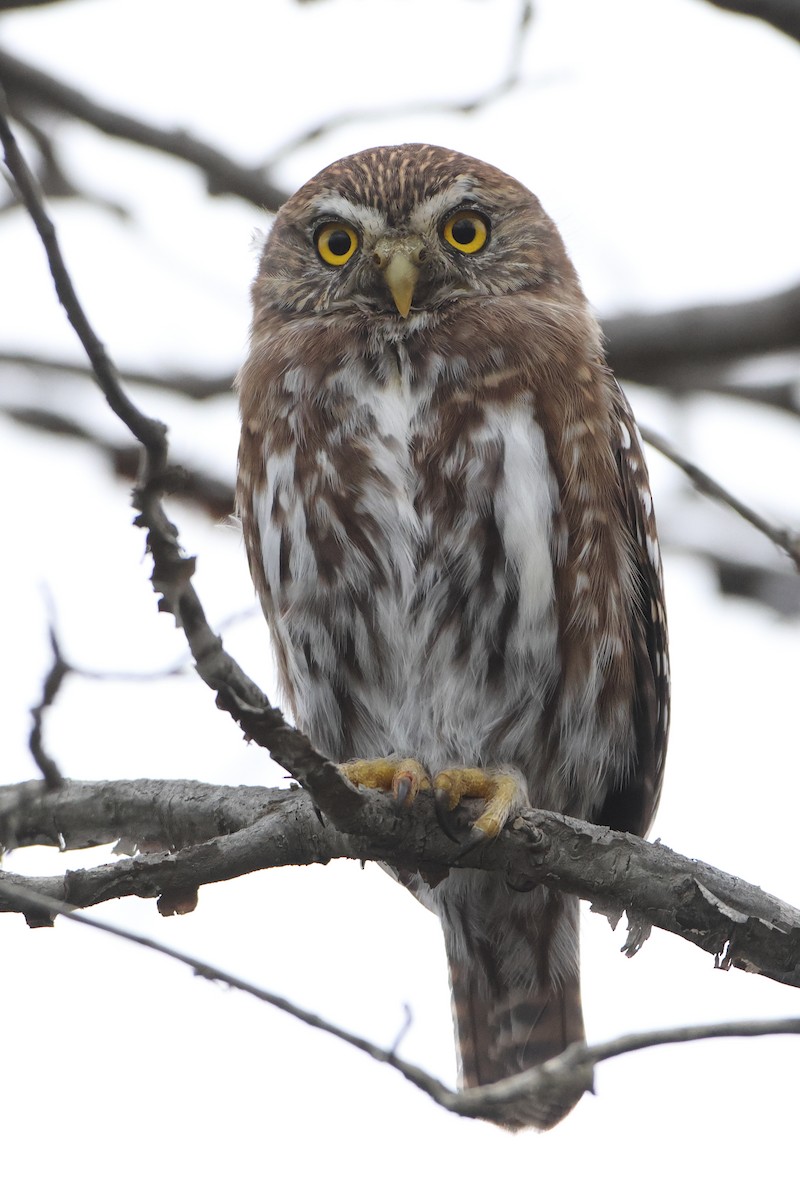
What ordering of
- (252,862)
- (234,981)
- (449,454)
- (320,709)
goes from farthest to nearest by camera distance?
(320,709) → (449,454) → (252,862) → (234,981)

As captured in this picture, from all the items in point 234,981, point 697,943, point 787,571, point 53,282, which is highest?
point 787,571

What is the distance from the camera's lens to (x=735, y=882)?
11.8 ft

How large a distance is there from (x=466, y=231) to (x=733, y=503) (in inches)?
70.5

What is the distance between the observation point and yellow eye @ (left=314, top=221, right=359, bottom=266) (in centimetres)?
513

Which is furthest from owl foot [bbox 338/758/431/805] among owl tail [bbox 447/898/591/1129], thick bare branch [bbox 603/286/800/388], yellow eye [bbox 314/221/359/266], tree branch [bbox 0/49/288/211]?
tree branch [bbox 0/49/288/211]

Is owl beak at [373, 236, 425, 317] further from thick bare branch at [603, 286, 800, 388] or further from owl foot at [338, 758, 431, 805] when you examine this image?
owl foot at [338, 758, 431, 805]

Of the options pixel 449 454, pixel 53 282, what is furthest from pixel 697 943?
pixel 53 282

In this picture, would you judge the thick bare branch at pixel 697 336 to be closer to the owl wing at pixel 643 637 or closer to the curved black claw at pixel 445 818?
the owl wing at pixel 643 637

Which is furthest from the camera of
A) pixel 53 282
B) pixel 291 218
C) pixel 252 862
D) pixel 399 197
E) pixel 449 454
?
pixel 291 218

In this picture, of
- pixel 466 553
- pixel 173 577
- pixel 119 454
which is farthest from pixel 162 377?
pixel 173 577

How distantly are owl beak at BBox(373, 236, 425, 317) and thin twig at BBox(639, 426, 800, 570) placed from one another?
44.9 inches

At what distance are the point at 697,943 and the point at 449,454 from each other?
5.48 ft

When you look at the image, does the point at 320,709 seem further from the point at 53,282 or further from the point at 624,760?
the point at 53,282

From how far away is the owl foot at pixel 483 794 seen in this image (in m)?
3.69
